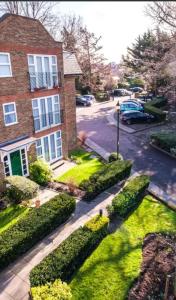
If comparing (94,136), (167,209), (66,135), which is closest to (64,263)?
(167,209)

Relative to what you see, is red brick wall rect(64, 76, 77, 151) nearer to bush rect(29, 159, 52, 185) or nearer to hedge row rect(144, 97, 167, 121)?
bush rect(29, 159, 52, 185)

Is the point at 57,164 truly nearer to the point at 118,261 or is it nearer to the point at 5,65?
the point at 5,65

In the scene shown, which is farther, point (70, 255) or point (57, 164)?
point (57, 164)

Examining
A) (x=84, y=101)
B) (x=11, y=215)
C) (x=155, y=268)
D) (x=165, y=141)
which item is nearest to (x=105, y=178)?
(x=11, y=215)

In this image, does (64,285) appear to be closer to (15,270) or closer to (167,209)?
(15,270)

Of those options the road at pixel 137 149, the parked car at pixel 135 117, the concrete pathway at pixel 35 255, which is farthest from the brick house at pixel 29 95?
the parked car at pixel 135 117

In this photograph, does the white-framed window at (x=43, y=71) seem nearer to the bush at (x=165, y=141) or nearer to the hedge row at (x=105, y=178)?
the hedge row at (x=105, y=178)
